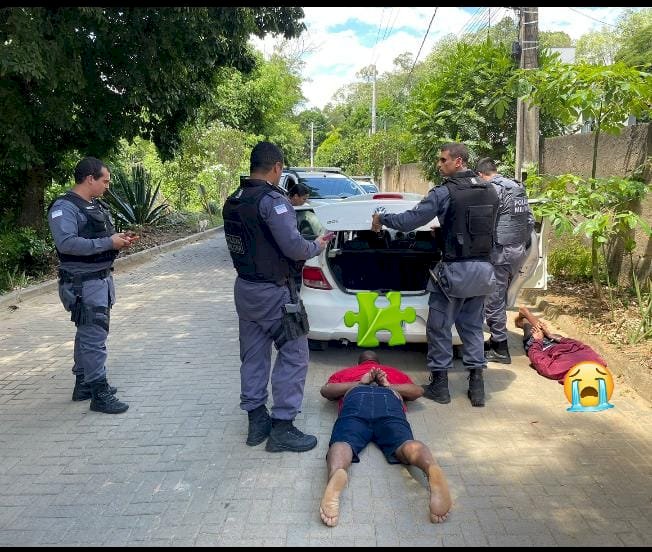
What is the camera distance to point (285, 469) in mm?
3584

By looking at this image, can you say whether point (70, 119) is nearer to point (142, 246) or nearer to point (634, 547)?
point (142, 246)

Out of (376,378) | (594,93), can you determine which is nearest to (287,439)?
(376,378)

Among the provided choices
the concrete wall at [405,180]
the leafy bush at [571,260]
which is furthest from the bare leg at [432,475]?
the concrete wall at [405,180]

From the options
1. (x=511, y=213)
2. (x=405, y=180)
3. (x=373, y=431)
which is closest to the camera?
(x=373, y=431)

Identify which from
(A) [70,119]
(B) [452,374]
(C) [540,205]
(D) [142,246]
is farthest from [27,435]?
(D) [142,246]

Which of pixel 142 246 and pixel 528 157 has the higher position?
pixel 528 157

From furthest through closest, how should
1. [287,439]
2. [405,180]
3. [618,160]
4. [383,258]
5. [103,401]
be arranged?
[405,180], [618,160], [383,258], [103,401], [287,439]

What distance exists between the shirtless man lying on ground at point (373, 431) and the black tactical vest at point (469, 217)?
1.09 metres

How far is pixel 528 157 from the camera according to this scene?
898 cm

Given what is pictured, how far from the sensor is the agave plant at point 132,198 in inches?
594

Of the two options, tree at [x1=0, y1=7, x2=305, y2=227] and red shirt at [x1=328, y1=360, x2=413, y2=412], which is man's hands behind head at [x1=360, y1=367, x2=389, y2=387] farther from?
tree at [x1=0, y1=7, x2=305, y2=227]

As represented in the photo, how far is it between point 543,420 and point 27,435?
3.69 metres

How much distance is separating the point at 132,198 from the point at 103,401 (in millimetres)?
11923

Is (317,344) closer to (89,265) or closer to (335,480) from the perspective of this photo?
(89,265)
